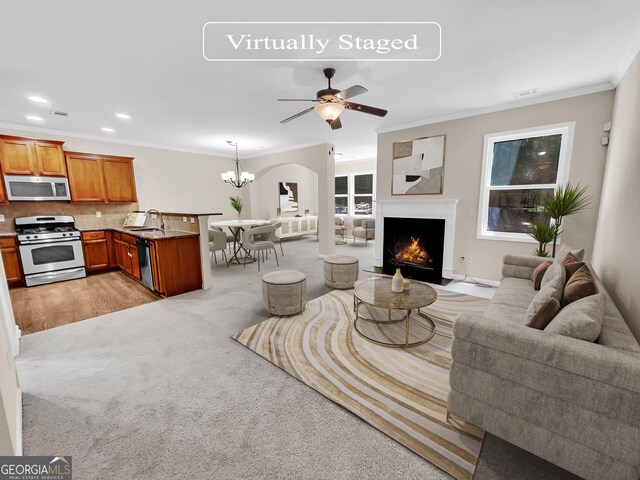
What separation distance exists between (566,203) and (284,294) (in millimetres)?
3579

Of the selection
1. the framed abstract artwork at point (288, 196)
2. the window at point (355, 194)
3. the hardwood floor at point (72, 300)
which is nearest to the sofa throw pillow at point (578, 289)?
the hardwood floor at point (72, 300)

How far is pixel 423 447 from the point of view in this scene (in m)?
1.51

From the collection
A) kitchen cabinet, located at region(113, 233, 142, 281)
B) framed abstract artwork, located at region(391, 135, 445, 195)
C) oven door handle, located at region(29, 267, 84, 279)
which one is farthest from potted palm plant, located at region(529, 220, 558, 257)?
oven door handle, located at region(29, 267, 84, 279)

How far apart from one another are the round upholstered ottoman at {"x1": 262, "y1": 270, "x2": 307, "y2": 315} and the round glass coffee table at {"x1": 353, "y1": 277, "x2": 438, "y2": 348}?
27.0 inches

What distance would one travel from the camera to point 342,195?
31.4 ft

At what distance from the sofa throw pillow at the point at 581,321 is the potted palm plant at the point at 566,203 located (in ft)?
7.70

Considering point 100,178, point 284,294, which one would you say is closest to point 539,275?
point 284,294

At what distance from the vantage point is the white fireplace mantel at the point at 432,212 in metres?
4.46

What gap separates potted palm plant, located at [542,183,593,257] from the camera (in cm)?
321

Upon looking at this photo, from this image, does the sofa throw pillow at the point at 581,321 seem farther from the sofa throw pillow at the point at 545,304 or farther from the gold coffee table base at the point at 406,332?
the gold coffee table base at the point at 406,332

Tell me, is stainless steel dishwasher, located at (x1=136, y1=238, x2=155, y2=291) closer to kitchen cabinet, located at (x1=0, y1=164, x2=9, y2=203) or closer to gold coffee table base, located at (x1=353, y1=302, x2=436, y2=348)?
kitchen cabinet, located at (x1=0, y1=164, x2=9, y2=203)

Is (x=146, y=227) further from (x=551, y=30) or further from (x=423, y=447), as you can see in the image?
(x=551, y=30)

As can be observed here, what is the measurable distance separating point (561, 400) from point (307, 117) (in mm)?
4333

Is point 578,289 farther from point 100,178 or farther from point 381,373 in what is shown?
point 100,178
